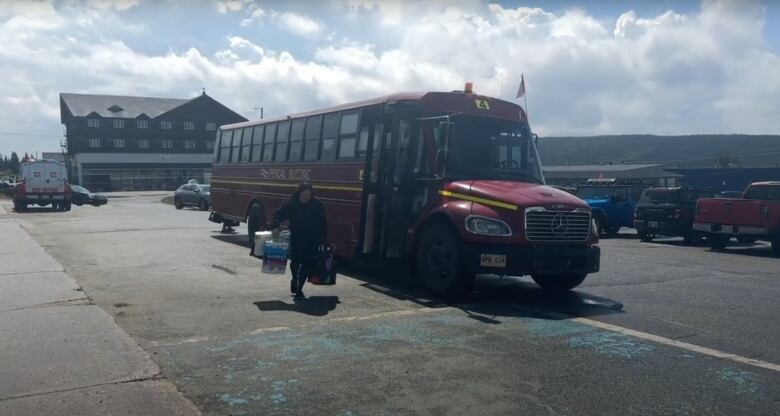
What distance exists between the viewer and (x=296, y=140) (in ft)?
48.9

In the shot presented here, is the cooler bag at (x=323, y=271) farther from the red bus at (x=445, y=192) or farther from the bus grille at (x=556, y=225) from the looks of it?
the bus grille at (x=556, y=225)

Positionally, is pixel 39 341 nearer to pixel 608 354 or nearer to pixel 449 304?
pixel 449 304

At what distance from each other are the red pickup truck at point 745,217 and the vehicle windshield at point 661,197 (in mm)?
2035

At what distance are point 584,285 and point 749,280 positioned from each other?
3.19m

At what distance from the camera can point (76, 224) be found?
26.0m

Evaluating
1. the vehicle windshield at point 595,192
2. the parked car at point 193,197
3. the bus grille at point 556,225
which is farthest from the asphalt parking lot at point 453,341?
the parked car at point 193,197

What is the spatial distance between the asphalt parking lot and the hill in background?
239 feet

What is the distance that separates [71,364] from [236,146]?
40.7ft

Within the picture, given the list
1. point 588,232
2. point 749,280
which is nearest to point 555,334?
point 588,232

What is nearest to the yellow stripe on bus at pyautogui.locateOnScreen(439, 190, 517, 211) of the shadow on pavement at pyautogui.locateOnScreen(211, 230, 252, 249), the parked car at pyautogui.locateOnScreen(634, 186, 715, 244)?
the shadow on pavement at pyautogui.locateOnScreen(211, 230, 252, 249)

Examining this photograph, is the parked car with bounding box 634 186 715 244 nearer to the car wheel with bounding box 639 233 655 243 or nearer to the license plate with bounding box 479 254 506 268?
the car wheel with bounding box 639 233 655 243

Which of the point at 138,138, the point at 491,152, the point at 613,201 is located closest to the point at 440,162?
the point at 491,152

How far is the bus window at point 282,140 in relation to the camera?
15.4 m

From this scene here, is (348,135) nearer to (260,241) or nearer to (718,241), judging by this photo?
(260,241)
